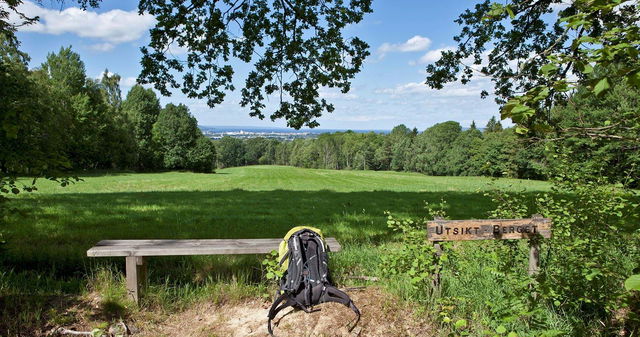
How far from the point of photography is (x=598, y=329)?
404 cm

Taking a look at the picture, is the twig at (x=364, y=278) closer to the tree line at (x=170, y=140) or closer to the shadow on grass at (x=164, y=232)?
the shadow on grass at (x=164, y=232)

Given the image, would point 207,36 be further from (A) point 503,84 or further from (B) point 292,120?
(A) point 503,84

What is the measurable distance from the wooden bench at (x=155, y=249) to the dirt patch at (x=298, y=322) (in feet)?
2.01

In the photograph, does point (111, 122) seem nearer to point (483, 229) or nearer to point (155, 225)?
point (155, 225)

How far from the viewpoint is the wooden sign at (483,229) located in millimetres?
4094

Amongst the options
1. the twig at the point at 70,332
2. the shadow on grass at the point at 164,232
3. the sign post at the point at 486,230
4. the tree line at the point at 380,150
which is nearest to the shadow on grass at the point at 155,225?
the shadow on grass at the point at 164,232

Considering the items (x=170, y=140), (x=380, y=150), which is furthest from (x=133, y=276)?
(x=380, y=150)

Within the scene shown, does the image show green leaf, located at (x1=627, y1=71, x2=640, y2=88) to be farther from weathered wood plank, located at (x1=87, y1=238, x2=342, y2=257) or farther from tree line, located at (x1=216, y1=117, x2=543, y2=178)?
tree line, located at (x1=216, y1=117, x2=543, y2=178)

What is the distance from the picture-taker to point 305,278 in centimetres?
420

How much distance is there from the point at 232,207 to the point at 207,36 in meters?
6.14

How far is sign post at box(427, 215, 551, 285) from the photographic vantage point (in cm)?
409

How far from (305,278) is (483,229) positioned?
197 centimetres

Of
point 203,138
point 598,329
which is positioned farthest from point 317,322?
point 203,138

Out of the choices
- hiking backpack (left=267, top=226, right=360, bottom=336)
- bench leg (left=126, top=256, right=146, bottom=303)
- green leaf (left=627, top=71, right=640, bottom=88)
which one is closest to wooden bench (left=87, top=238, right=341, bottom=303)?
bench leg (left=126, top=256, right=146, bottom=303)
